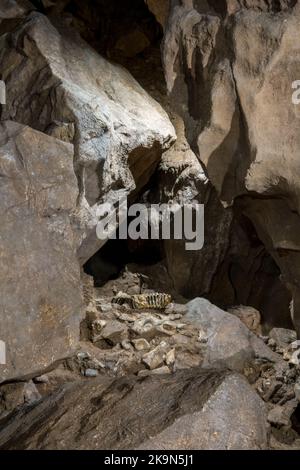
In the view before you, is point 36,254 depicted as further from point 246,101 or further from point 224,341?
point 224,341

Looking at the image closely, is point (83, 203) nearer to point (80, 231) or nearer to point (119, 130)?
point (80, 231)

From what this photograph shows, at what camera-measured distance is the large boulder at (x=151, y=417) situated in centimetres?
190

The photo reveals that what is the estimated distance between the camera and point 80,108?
4.14m

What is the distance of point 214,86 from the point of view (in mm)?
2961

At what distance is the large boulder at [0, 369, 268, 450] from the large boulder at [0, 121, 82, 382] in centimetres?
34

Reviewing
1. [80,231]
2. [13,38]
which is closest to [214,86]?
[80,231]

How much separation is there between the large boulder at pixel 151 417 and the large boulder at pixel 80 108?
2120 mm

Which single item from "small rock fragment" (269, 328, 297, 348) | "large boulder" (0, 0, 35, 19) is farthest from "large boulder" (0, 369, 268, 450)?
"large boulder" (0, 0, 35, 19)

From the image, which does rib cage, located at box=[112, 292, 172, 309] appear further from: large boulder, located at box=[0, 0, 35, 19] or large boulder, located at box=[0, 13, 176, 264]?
large boulder, located at box=[0, 0, 35, 19]

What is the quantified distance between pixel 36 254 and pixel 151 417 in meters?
1.12

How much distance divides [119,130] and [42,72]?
0.88m

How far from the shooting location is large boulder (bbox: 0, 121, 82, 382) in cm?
250

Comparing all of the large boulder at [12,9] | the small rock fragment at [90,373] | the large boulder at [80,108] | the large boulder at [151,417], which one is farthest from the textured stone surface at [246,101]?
the large boulder at [12,9]


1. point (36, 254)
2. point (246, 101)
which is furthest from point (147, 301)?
point (246, 101)
